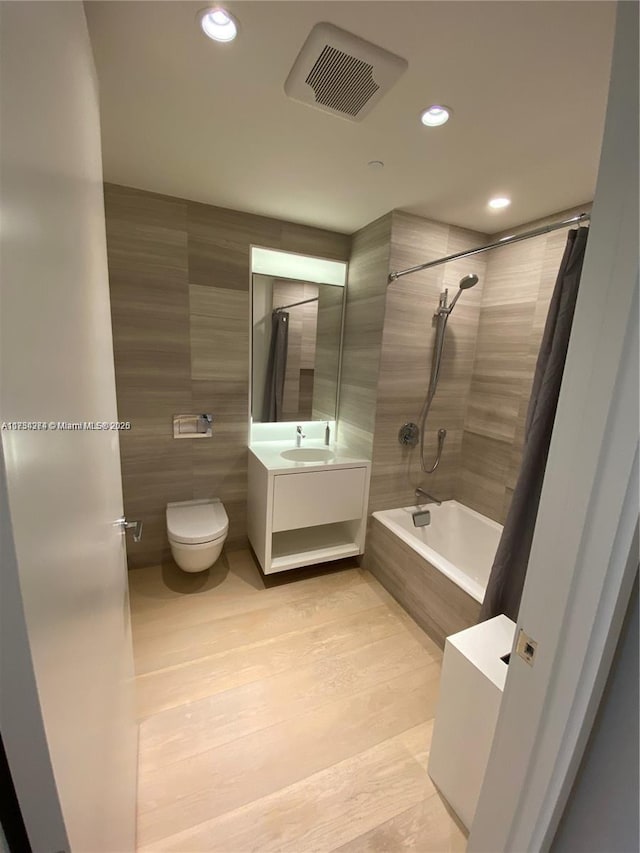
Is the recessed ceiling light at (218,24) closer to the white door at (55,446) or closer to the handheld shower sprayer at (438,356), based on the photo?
the white door at (55,446)

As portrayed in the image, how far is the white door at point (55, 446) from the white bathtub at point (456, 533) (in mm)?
1800

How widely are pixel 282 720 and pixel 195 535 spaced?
102cm

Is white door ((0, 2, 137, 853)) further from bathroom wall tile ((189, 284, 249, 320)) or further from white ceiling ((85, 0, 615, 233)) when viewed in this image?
bathroom wall tile ((189, 284, 249, 320))

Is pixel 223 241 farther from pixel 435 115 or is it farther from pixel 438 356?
pixel 438 356

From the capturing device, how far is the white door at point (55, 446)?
402 millimetres

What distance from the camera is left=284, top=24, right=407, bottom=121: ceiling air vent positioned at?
3.25ft

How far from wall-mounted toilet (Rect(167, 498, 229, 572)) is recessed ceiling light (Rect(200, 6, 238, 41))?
6.94ft

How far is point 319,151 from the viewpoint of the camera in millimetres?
1520

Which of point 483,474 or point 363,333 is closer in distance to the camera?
point 363,333

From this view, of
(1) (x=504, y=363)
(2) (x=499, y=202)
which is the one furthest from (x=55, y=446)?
(1) (x=504, y=363)

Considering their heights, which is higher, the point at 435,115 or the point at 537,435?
the point at 435,115

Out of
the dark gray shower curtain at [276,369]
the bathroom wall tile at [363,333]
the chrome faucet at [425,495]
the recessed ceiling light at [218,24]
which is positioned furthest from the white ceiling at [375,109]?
the chrome faucet at [425,495]

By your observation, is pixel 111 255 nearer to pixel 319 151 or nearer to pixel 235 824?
pixel 319 151

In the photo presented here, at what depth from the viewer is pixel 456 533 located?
2.57 meters
